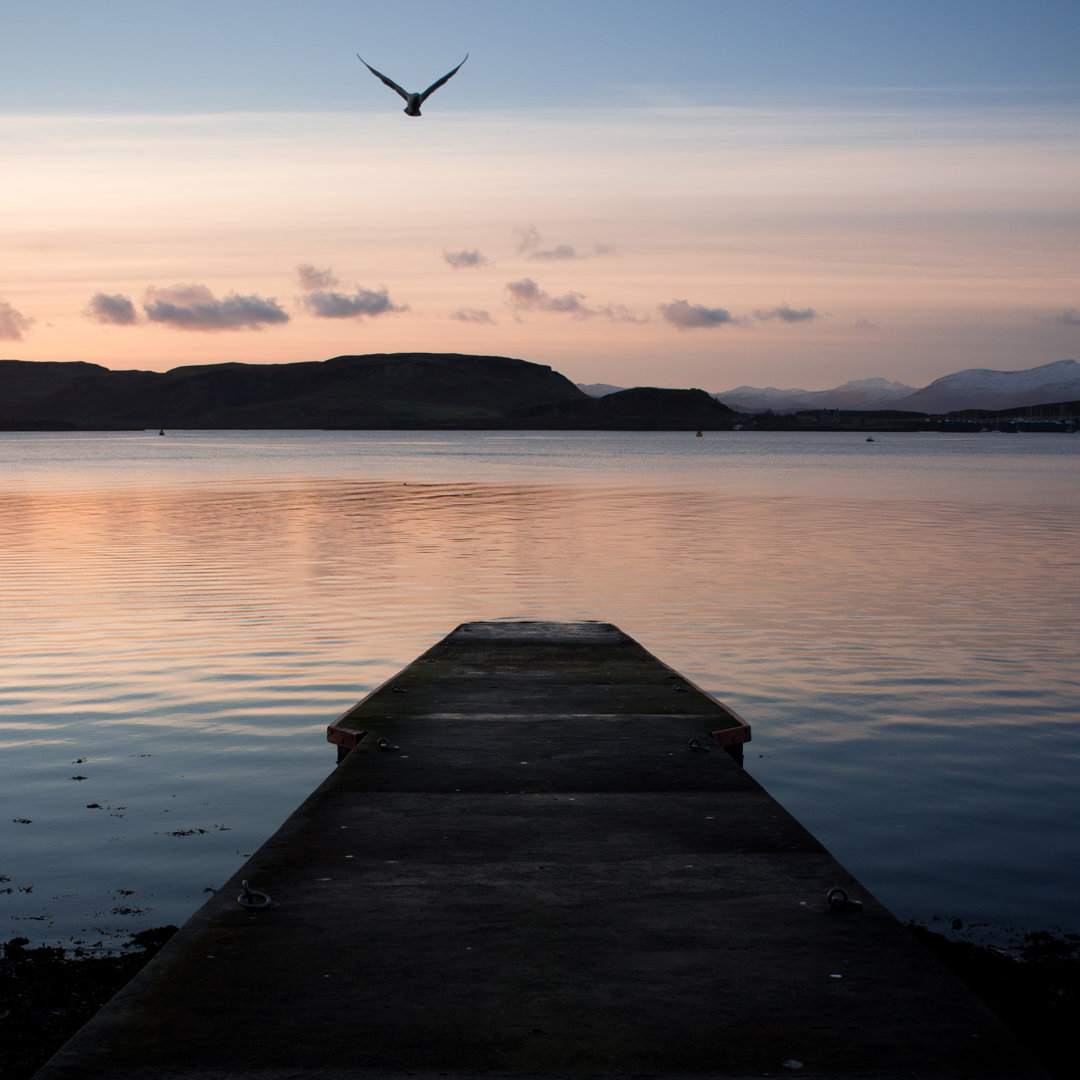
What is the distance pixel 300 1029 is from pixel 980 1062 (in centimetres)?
294

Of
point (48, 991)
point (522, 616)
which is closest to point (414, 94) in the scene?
point (522, 616)

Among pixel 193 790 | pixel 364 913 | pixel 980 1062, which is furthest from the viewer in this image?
pixel 193 790

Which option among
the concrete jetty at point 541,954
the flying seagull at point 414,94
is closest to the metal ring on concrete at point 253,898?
the concrete jetty at point 541,954

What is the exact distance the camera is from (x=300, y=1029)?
517cm

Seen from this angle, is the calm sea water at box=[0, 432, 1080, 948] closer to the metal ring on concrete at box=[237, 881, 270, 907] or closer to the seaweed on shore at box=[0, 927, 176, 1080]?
the seaweed on shore at box=[0, 927, 176, 1080]

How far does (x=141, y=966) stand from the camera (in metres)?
7.78

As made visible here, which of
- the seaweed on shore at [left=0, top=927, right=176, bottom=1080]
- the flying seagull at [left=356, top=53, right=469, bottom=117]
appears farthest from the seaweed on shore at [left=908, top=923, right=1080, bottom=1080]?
the flying seagull at [left=356, top=53, right=469, bottom=117]

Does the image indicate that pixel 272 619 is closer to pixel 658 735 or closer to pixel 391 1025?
pixel 658 735

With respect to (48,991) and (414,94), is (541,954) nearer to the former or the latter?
(48,991)

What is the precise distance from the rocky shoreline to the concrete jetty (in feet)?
3.76

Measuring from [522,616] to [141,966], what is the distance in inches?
668

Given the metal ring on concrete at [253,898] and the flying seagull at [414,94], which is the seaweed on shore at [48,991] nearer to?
the metal ring on concrete at [253,898]

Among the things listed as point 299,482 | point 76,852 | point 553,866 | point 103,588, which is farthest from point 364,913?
point 299,482

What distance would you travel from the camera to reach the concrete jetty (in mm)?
4957
